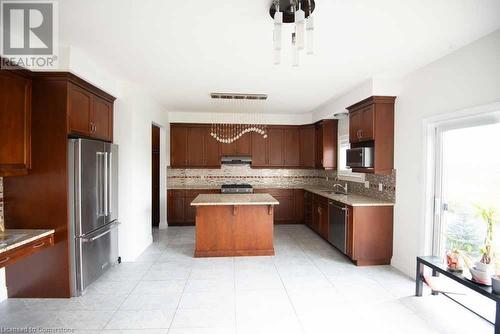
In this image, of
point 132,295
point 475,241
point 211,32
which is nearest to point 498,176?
point 475,241

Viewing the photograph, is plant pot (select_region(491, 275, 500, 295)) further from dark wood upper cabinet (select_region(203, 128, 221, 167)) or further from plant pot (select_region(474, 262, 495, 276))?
dark wood upper cabinet (select_region(203, 128, 221, 167))

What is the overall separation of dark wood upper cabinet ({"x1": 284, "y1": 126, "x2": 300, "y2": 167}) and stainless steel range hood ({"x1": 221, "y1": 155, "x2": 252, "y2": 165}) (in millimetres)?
943

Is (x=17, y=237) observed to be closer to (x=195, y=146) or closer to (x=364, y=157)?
(x=195, y=146)

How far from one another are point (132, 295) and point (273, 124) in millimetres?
4496

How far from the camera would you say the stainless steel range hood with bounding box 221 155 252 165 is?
19.2ft

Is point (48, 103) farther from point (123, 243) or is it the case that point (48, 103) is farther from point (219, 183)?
point (219, 183)

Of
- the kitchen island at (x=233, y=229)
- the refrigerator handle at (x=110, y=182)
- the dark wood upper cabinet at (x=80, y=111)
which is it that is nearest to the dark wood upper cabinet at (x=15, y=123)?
the dark wood upper cabinet at (x=80, y=111)

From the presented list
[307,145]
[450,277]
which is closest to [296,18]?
[450,277]

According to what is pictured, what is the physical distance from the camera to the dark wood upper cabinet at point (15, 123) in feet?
7.34

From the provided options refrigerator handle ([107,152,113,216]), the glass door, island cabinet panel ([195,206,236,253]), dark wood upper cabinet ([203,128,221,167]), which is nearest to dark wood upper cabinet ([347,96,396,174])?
the glass door

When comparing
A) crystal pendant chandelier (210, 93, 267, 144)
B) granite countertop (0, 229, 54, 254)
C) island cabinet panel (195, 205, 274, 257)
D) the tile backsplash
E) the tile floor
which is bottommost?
the tile floor

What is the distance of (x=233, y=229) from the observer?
390cm

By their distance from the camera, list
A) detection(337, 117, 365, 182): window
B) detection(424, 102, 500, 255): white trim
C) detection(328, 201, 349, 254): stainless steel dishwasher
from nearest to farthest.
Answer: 1. detection(424, 102, 500, 255): white trim
2. detection(328, 201, 349, 254): stainless steel dishwasher
3. detection(337, 117, 365, 182): window

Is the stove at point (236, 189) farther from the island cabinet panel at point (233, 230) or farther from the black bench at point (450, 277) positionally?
the black bench at point (450, 277)
